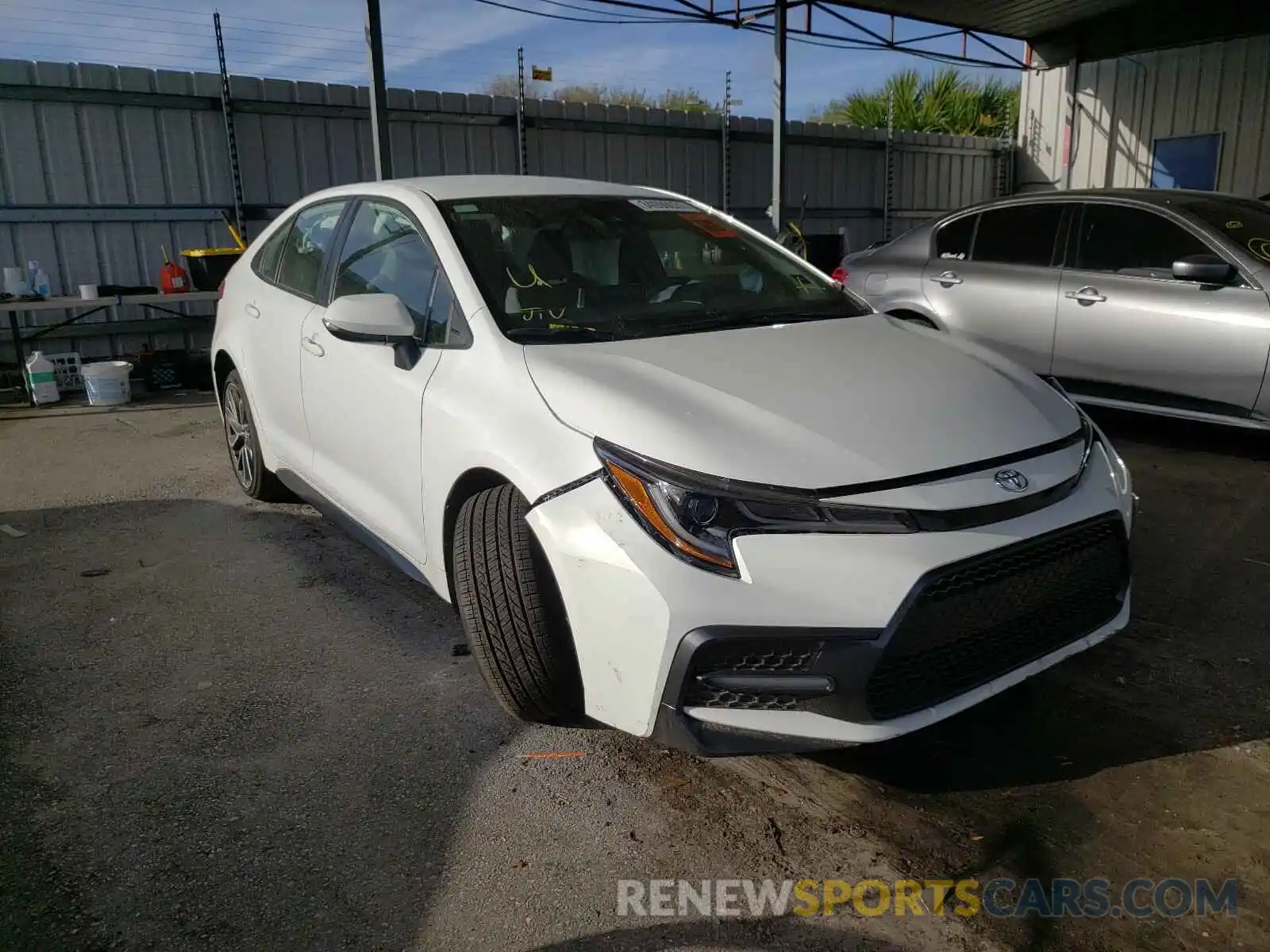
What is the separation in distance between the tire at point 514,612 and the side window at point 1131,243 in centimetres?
425

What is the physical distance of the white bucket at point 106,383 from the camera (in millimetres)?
7414

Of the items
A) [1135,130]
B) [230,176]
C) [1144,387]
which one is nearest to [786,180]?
[1135,130]

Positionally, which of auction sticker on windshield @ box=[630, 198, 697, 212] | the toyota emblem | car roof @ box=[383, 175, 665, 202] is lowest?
the toyota emblem

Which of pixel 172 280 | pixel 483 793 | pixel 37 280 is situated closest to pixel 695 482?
pixel 483 793

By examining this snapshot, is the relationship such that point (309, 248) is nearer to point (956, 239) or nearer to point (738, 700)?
point (738, 700)

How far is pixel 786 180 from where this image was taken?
12.5m

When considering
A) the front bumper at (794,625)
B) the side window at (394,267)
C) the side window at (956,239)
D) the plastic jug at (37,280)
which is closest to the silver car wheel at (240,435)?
the side window at (394,267)

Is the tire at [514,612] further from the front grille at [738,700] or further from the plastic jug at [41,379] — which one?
the plastic jug at [41,379]

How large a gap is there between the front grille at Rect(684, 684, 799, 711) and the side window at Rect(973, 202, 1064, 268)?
449 centimetres

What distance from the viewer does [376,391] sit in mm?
2977

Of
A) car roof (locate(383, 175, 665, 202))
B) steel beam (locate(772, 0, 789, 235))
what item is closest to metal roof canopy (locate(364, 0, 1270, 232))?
steel beam (locate(772, 0, 789, 235))

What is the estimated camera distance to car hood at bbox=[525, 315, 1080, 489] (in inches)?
82.6

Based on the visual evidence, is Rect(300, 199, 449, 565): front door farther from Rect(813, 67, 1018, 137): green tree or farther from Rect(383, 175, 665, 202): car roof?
Rect(813, 67, 1018, 137): green tree

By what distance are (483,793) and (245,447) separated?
2741mm
